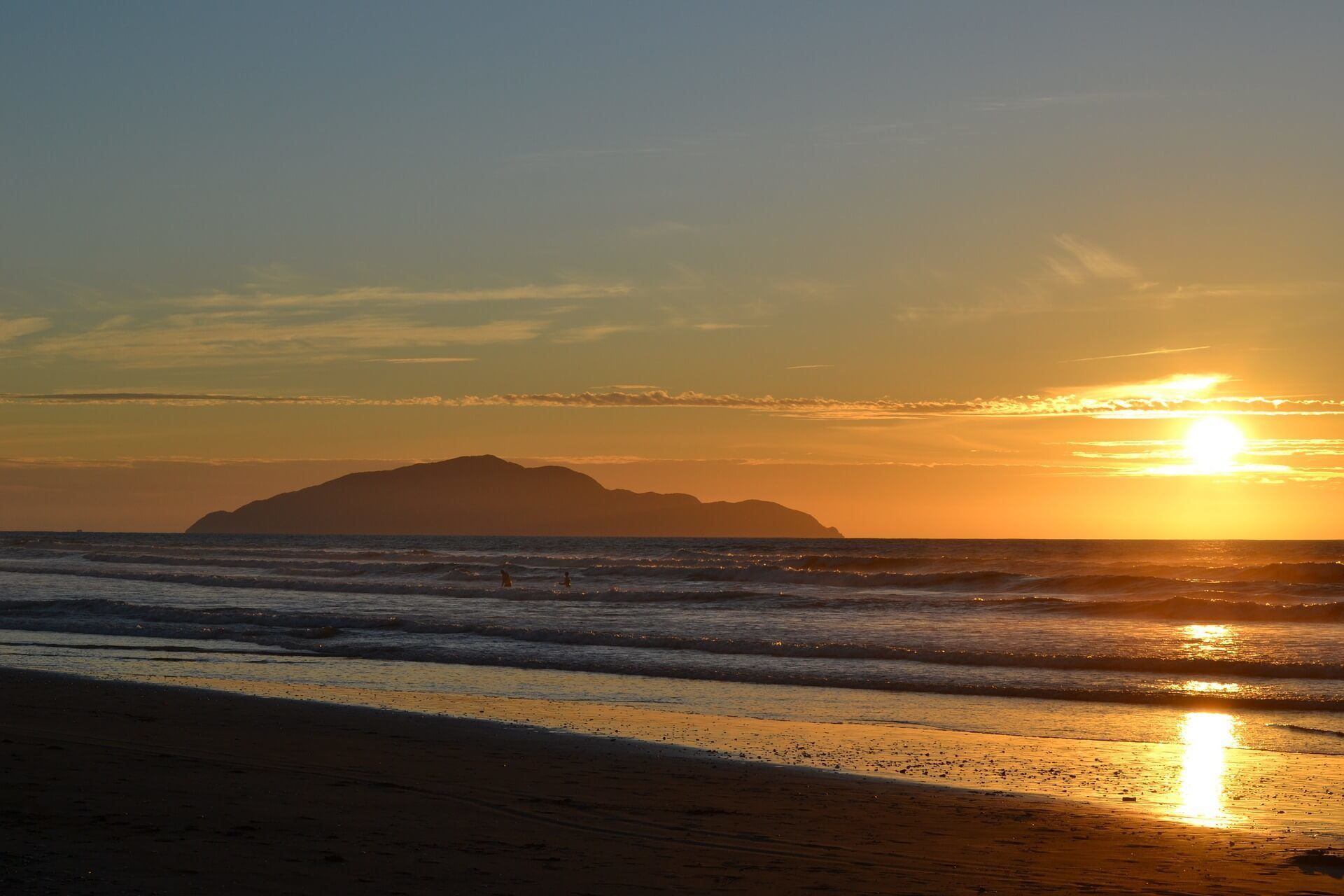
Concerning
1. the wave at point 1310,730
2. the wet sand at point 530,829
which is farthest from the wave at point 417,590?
the wet sand at point 530,829

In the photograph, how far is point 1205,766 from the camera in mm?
11281

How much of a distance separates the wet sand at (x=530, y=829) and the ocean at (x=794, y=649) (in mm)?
1431

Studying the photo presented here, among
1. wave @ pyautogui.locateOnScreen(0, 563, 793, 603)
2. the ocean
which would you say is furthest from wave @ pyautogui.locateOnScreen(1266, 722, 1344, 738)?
wave @ pyautogui.locateOnScreen(0, 563, 793, 603)

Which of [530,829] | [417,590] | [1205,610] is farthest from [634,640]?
[417,590]

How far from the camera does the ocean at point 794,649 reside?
14.9 metres

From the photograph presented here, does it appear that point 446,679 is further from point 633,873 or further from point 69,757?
point 633,873

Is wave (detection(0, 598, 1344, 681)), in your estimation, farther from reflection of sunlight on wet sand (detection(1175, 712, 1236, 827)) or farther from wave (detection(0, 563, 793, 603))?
wave (detection(0, 563, 793, 603))

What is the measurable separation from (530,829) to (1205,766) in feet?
22.5

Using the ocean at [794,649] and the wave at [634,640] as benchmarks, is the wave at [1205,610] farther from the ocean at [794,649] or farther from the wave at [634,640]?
the wave at [634,640]

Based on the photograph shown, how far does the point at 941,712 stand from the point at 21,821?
1078 cm

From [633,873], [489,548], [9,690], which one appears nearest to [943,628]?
[9,690]

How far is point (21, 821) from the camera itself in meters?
7.70

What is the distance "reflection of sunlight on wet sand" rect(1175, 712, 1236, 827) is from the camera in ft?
30.4

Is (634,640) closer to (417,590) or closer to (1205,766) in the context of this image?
(1205,766)
